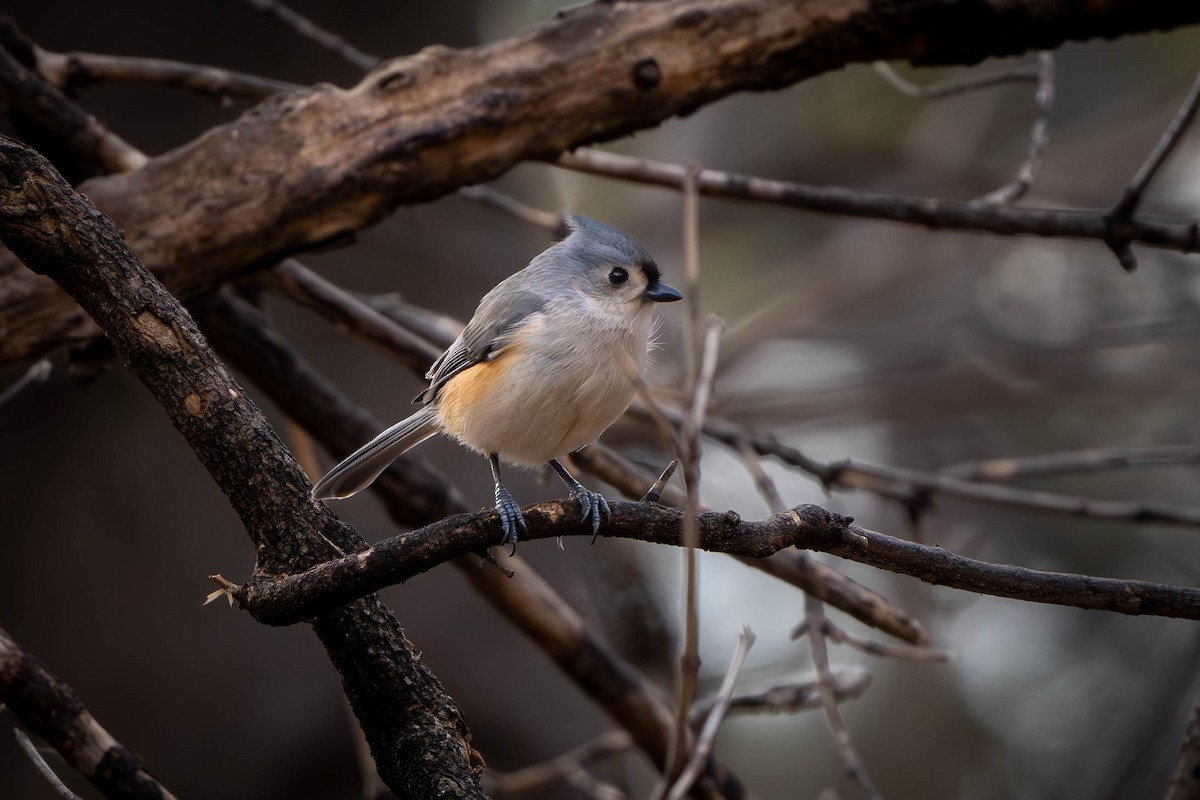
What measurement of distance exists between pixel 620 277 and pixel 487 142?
66 centimetres

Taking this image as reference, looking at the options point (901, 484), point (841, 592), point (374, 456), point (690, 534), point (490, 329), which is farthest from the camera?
point (901, 484)

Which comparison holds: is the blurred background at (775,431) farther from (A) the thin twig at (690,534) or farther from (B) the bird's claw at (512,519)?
(A) the thin twig at (690,534)

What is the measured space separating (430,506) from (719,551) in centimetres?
170

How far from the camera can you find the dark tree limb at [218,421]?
5.07ft

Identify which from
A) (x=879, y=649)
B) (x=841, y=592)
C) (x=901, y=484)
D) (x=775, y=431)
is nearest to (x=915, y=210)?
(x=901, y=484)

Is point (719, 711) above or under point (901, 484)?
under

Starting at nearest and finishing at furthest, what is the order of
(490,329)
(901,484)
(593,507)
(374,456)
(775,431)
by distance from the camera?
(593,507) < (490,329) < (374,456) < (901,484) < (775,431)

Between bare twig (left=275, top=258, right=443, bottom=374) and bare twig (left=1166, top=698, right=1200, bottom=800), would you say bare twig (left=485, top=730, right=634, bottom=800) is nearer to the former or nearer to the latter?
bare twig (left=275, top=258, right=443, bottom=374)

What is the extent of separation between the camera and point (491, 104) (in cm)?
265

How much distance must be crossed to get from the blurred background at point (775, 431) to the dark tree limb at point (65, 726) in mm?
1586

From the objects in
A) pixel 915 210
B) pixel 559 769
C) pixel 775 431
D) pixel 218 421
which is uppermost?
pixel 775 431

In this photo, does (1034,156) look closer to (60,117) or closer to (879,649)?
(879,649)

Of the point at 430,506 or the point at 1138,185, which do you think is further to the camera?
the point at 430,506

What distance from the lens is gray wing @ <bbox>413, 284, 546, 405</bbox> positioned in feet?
7.34
